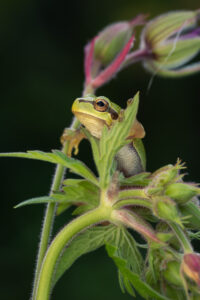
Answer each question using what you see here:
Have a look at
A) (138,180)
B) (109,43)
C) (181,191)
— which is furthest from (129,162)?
(109,43)

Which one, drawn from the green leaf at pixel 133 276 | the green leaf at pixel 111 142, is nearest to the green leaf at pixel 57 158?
the green leaf at pixel 111 142

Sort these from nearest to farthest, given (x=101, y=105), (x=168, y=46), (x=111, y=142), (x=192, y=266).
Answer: (x=192, y=266), (x=111, y=142), (x=101, y=105), (x=168, y=46)

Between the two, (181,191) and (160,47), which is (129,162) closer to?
(181,191)

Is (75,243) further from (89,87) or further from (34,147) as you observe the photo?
(34,147)

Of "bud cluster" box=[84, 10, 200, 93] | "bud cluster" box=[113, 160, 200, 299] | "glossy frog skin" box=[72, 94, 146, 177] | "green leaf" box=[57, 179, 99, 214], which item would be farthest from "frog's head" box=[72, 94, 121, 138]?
"bud cluster" box=[84, 10, 200, 93]

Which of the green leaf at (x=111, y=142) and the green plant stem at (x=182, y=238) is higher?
the green leaf at (x=111, y=142)

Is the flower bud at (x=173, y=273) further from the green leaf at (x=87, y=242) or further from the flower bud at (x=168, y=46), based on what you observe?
the flower bud at (x=168, y=46)
